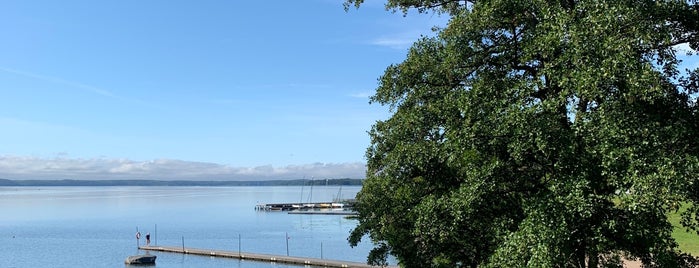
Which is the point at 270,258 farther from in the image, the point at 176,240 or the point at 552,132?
the point at 552,132

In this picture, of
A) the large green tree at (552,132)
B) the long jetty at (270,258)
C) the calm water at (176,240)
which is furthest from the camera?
the calm water at (176,240)

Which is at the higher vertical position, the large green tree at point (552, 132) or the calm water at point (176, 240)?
the large green tree at point (552, 132)

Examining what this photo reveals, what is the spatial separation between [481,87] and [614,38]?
347 cm

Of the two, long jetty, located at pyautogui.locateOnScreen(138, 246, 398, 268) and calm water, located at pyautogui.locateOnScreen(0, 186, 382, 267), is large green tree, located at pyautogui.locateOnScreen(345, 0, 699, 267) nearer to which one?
long jetty, located at pyautogui.locateOnScreen(138, 246, 398, 268)

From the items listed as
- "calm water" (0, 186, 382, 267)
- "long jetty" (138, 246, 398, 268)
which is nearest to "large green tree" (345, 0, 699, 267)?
"long jetty" (138, 246, 398, 268)

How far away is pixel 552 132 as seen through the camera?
12609mm

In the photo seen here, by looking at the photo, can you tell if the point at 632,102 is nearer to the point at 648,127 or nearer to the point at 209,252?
the point at 648,127

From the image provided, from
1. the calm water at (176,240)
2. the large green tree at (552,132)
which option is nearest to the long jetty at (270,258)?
the calm water at (176,240)

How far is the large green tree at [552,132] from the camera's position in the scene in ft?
38.3

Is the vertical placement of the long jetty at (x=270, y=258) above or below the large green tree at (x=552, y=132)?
below

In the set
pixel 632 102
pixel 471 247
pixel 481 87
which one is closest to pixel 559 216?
pixel 632 102

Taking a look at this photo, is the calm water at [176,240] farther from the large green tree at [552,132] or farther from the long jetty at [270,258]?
the large green tree at [552,132]

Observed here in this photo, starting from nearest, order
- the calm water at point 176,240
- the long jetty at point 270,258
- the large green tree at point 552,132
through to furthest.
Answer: the large green tree at point 552,132
the long jetty at point 270,258
the calm water at point 176,240

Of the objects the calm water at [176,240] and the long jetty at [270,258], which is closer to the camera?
the long jetty at [270,258]
